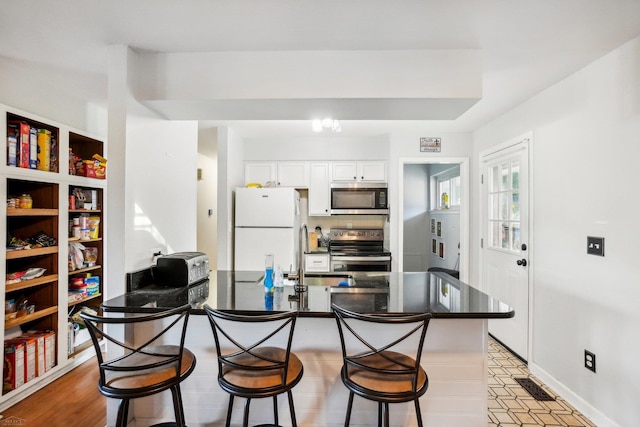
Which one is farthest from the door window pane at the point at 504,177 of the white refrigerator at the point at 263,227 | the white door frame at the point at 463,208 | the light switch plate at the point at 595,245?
the white refrigerator at the point at 263,227

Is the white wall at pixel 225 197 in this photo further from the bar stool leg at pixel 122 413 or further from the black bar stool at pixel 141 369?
the bar stool leg at pixel 122 413

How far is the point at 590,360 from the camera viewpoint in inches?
82.1

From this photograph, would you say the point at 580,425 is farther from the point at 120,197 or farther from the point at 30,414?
the point at 30,414

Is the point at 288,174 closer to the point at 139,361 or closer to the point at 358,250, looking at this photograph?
the point at 358,250

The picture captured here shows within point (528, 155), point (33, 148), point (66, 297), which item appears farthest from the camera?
point (528, 155)

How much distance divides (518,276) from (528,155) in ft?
3.60

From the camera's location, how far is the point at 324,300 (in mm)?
1778

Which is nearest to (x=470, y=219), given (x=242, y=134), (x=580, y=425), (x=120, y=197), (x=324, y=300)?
(x=580, y=425)

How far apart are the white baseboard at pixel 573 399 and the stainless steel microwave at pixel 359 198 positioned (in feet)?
7.19

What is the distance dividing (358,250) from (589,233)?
241 cm

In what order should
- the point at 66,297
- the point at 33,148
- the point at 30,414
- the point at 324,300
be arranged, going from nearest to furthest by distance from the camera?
the point at 324,300
the point at 30,414
the point at 33,148
the point at 66,297

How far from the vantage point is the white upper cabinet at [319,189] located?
4.17m

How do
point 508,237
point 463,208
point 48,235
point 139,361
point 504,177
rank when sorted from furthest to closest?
point 463,208 < point 504,177 < point 508,237 < point 48,235 < point 139,361

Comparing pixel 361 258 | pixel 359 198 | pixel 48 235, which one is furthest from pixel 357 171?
pixel 48 235
